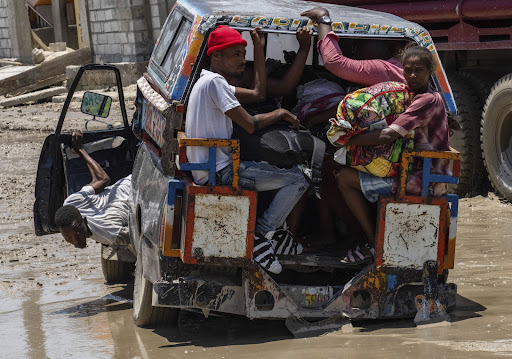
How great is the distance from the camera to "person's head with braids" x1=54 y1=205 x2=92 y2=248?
6109mm

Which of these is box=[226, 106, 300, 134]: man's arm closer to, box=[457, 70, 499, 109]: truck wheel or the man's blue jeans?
the man's blue jeans

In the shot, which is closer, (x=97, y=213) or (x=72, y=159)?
(x=97, y=213)

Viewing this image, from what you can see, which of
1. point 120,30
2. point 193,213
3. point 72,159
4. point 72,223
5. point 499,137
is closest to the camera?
point 193,213

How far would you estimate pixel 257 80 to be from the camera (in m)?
5.31

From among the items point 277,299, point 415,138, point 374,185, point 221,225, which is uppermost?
point 415,138

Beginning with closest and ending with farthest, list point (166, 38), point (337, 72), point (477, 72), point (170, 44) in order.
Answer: point (337, 72) < point (170, 44) < point (166, 38) < point (477, 72)

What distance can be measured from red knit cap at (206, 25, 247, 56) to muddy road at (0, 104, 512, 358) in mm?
1649

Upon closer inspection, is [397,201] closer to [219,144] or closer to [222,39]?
[219,144]

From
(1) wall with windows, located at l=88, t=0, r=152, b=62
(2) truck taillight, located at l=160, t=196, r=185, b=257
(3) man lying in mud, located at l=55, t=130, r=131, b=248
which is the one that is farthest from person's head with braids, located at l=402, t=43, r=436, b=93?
(1) wall with windows, located at l=88, t=0, r=152, b=62

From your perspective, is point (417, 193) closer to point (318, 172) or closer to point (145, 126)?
point (318, 172)

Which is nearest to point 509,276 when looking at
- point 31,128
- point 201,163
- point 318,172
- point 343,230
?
point 343,230

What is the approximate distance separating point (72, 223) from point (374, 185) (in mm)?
2120

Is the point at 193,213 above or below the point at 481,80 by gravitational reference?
below

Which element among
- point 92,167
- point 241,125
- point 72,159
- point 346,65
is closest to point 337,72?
point 346,65
